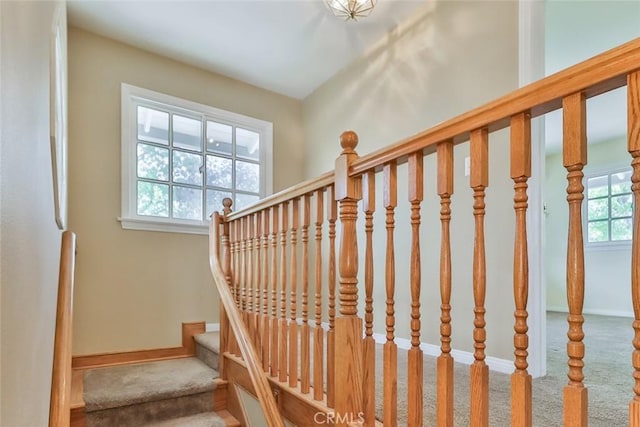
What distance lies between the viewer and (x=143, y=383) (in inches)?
88.9

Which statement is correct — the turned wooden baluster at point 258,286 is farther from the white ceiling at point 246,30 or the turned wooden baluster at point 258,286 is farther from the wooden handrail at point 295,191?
the white ceiling at point 246,30

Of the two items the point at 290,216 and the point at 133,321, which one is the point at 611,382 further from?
the point at 133,321

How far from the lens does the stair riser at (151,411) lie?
2021 millimetres

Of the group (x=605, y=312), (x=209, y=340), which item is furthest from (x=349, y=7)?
(x=605, y=312)

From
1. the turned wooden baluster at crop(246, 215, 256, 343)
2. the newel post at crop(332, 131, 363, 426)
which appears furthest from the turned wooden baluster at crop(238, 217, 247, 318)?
the newel post at crop(332, 131, 363, 426)

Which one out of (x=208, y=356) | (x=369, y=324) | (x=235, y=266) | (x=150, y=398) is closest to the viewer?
(x=369, y=324)

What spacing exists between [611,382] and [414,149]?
1560 millimetres

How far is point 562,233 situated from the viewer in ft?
18.7

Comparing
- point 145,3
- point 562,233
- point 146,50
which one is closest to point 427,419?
Answer: point 145,3

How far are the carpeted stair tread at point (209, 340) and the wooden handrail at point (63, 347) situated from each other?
3.67 ft

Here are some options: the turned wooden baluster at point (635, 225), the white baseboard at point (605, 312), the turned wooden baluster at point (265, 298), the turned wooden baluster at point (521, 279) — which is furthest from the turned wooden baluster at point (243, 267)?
the white baseboard at point (605, 312)

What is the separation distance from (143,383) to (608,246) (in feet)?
19.1

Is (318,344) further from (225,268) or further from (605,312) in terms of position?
(605,312)

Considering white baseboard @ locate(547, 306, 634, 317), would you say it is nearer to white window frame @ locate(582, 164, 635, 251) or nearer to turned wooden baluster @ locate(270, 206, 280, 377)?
white window frame @ locate(582, 164, 635, 251)
